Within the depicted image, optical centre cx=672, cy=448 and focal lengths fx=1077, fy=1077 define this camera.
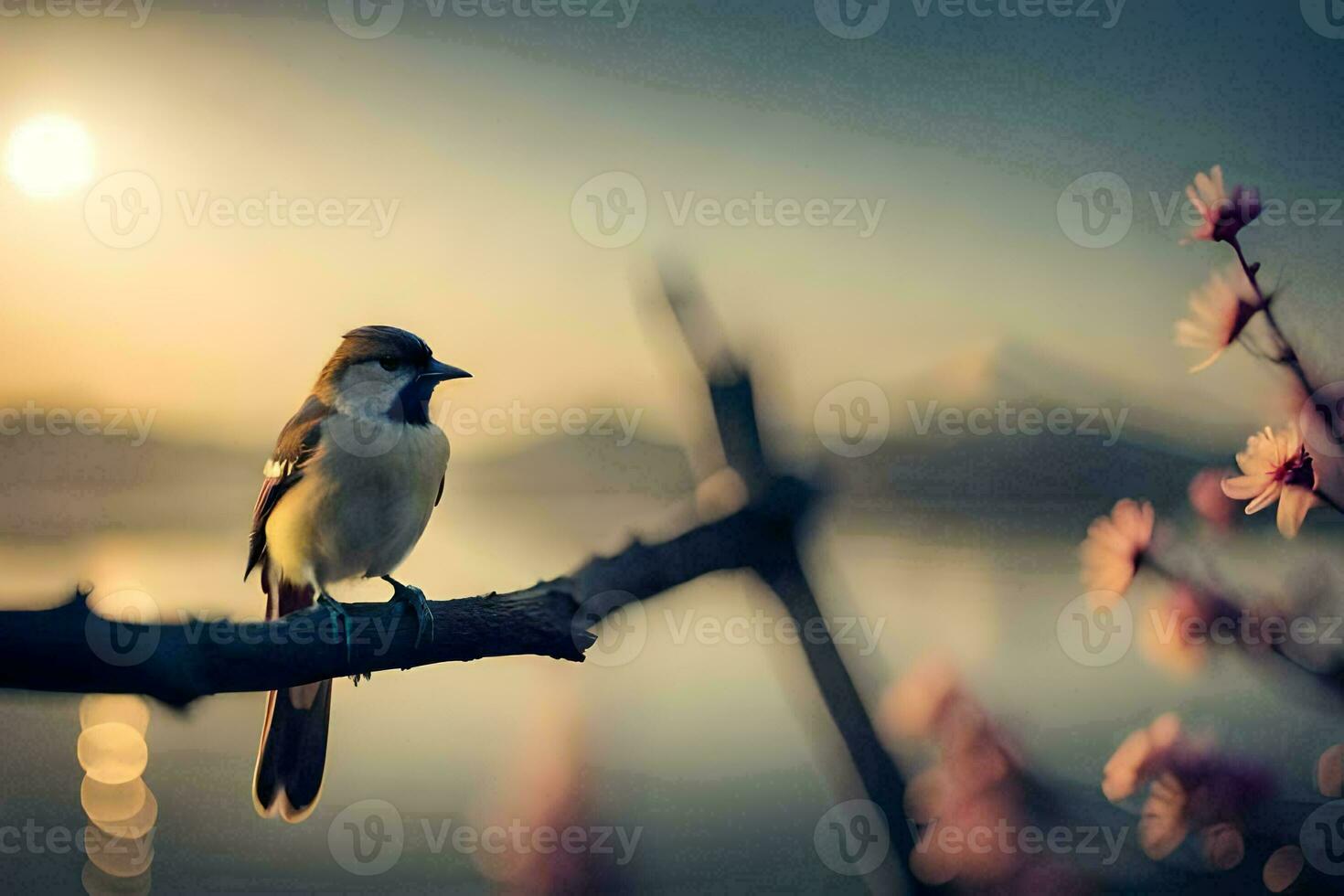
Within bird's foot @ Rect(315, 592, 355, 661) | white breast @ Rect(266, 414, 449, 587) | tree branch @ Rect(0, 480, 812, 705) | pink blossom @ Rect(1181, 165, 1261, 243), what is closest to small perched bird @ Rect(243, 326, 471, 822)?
white breast @ Rect(266, 414, 449, 587)

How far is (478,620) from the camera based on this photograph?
4.42 feet

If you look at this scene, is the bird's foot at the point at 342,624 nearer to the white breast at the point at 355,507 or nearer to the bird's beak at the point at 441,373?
the white breast at the point at 355,507

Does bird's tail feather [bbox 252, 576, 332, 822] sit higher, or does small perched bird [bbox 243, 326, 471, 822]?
small perched bird [bbox 243, 326, 471, 822]

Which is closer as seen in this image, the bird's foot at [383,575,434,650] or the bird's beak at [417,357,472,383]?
the bird's foot at [383,575,434,650]

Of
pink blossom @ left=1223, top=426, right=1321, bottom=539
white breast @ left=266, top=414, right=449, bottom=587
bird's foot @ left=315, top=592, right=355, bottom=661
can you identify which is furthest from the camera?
white breast @ left=266, top=414, right=449, bottom=587

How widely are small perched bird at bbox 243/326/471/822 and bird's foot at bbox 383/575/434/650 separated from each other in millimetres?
30

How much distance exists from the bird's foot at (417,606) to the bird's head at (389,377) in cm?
30

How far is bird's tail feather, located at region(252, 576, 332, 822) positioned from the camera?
182 centimetres

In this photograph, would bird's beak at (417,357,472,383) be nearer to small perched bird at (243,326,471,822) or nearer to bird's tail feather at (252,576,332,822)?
small perched bird at (243,326,471,822)

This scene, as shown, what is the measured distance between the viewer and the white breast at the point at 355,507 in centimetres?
179

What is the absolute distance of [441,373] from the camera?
184cm

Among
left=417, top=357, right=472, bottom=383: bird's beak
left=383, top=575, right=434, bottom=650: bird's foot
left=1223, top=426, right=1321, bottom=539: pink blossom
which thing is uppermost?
left=417, top=357, right=472, bottom=383: bird's beak

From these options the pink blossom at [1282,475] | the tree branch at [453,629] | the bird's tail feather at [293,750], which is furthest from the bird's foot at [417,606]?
the pink blossom at [1282,475]

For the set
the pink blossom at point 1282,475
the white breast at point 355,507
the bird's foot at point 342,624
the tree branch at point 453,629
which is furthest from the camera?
the white breast at point 355,507
